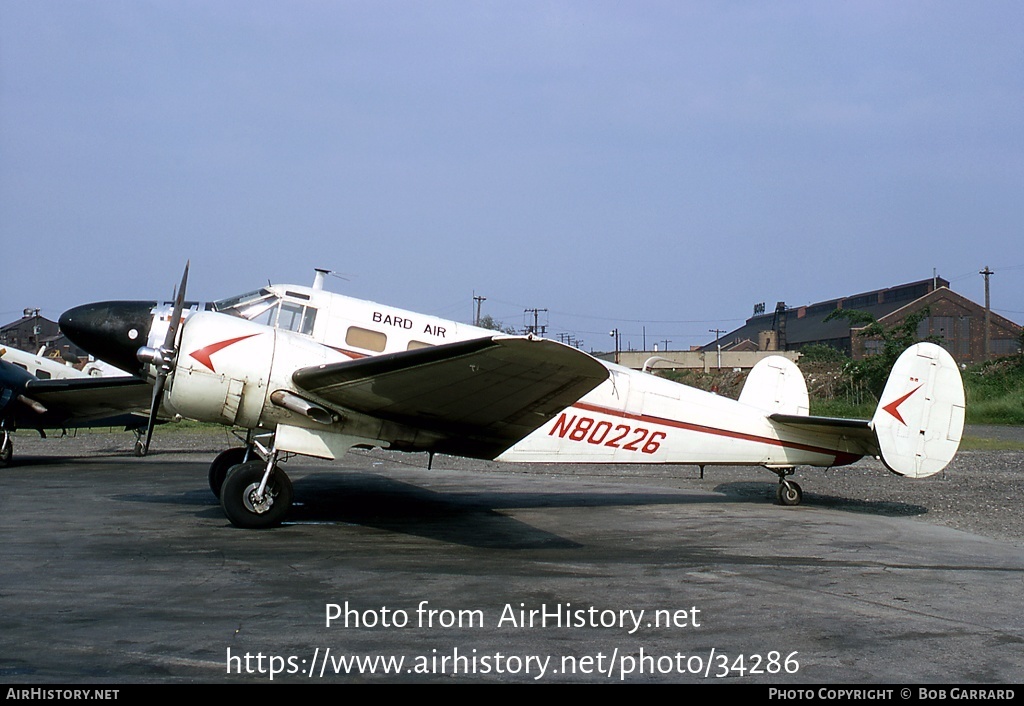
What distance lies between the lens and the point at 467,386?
8.54 m

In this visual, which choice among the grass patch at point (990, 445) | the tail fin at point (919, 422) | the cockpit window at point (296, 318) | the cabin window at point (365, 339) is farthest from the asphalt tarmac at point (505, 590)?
the grass patch at point (990, 445)

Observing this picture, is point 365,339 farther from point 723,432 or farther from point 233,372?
point 723,432

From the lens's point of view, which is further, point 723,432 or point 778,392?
point 778,392

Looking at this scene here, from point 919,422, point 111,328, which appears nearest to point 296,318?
point 111,328

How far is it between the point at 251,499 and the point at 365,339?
2481mm

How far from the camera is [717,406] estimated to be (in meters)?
11.8

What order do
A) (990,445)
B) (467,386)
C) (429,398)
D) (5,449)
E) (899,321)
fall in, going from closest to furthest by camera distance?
1. (467,386)
2. (429,398)
3. (5,449)
4. (990,445)
5. (899,321)

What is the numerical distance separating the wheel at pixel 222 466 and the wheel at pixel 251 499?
220cm

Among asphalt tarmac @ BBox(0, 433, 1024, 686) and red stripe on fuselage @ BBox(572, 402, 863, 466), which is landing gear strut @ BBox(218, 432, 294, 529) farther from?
red stripe on fuselage @ BBox(572, 402, 863, 466)

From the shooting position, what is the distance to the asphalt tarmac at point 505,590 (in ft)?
15.4

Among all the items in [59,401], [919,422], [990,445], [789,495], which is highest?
[990,445]

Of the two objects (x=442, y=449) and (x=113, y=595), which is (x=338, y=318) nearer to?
(x=442, y=449)

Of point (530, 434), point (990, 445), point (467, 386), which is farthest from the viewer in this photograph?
point (990, 445)

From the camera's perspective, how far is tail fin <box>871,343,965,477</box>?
11.4 meters
